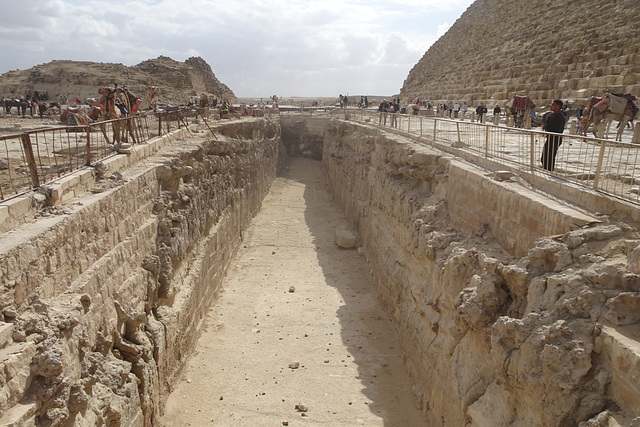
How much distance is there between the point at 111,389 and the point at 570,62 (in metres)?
23.2

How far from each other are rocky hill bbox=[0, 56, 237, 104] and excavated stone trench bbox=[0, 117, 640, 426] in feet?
73.1

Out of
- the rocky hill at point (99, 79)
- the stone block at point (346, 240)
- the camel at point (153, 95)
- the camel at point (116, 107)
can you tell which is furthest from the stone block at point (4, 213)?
the rocky hill at point (99, 79)

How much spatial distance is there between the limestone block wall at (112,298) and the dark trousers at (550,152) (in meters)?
5.89

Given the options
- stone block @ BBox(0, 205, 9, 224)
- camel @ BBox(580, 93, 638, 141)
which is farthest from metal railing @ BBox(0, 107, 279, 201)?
camel @ BBox(580, 93, 638, 141)

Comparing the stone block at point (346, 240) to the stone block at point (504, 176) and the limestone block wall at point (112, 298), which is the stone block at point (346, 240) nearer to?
the limestone block wall at point (112, 298)

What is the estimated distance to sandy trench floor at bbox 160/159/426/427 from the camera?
23.7 ft

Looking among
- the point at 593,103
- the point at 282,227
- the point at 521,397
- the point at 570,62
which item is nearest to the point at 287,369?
the point at 521,397

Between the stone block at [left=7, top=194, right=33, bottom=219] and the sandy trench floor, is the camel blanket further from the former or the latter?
the stone block at [left=7, top=194, right=33, bottom=219]

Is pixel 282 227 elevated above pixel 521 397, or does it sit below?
below

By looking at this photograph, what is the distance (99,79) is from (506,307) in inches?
1307

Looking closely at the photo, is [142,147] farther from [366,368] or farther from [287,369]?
[366,368]

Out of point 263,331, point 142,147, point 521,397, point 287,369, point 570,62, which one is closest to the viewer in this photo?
point 521,397

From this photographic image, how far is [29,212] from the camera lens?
5.04 meters

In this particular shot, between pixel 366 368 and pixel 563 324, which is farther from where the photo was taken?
pixel 366 368
